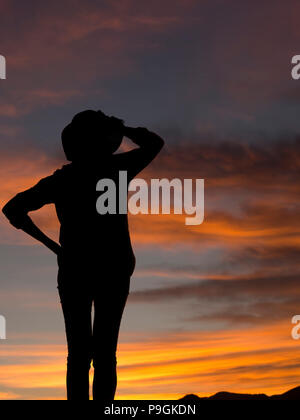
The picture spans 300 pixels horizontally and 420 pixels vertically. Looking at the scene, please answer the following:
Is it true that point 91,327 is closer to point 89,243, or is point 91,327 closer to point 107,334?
point 107,334

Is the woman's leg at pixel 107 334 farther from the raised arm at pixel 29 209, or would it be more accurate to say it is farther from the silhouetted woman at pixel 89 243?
the raised arm at pixel 29 209

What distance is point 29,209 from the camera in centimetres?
738

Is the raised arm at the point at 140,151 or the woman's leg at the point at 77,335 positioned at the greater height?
the raised arm at the point at 140,151

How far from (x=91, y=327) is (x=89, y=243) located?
850mm

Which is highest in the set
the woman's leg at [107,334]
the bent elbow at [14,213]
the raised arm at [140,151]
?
the raised arm at [140,151]

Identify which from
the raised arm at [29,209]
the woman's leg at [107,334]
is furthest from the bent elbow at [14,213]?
the woman's leg at [107,334]

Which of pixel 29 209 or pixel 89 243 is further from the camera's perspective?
pixel 29 209

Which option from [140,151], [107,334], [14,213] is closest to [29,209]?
[14,213]

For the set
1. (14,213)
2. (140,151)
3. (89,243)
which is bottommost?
(89,243)

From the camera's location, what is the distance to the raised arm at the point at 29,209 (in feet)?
24.1

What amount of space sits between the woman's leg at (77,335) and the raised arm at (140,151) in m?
1.28

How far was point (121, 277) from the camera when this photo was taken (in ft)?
23.7

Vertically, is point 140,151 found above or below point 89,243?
above

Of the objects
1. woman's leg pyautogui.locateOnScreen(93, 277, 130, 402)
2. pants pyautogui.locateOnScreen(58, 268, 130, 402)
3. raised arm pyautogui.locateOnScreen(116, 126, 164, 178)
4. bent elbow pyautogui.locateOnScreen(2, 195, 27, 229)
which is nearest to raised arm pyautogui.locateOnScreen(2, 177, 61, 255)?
bent elbow pyautogui.locateOnScreen(2, 195, 27, 229)
